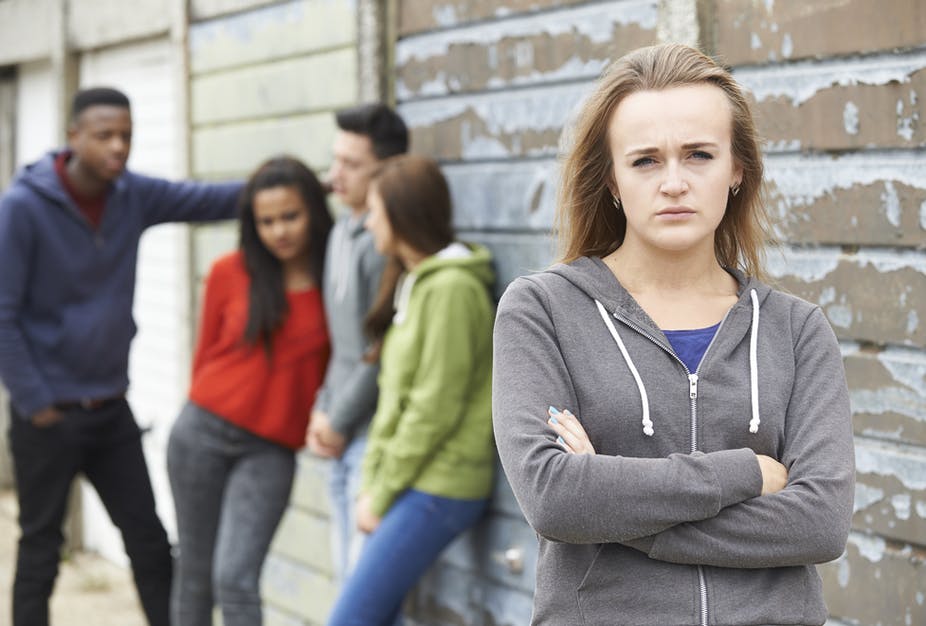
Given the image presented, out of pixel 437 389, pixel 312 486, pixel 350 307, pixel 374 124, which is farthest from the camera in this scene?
pixel 312 486

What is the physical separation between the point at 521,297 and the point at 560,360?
0.43 ft

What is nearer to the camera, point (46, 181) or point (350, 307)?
point (350, 307)

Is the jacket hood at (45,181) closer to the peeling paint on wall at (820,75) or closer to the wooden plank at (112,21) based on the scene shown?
the wooden plank at (112,21)

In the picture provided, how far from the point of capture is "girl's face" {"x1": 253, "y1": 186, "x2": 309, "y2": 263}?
15.1 feet

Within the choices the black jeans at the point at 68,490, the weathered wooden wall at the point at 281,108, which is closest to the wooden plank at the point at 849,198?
the weathered wooden wall at the point at 281,108

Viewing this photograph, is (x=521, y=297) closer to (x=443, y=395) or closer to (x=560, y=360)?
(x=560, y=360)

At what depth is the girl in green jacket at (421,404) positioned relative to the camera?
4035 mm

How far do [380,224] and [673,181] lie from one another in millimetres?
2125

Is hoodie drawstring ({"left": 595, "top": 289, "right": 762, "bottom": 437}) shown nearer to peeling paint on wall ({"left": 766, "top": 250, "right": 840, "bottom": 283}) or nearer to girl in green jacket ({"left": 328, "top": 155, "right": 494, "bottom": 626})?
peeling paint on wall ({"left": 766, "top": 250, "right": 840, "bottom": 283})

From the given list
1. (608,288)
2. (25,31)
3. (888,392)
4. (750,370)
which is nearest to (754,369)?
(750,370)

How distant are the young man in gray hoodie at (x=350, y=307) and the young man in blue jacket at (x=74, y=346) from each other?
86cm

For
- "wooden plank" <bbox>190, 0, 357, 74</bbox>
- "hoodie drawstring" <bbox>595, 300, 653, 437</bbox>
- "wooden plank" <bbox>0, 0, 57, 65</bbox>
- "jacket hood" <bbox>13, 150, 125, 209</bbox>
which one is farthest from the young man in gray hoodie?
"wooden plank" <bbox>0, 0, 57, 65</bbox>

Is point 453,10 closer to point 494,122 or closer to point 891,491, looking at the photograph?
point 494,122

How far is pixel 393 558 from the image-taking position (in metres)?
4.14
